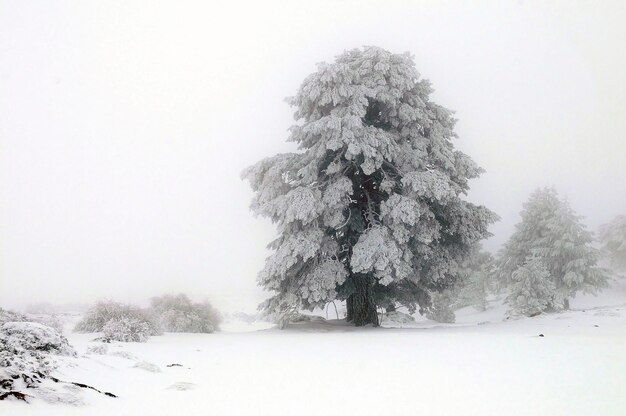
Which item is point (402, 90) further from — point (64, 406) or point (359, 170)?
point (64, 406)

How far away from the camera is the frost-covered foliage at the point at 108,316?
8469mm

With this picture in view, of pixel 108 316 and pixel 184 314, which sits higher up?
pixel 108 316

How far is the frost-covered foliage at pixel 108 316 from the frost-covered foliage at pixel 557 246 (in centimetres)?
2522

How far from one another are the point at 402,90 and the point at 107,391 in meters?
10.9

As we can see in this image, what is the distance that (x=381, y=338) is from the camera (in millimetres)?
7973

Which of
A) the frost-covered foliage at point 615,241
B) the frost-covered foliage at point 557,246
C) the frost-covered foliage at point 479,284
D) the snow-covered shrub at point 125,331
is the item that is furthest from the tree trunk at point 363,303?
the frost-covered foliage at point 615,241

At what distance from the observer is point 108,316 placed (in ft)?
28.8

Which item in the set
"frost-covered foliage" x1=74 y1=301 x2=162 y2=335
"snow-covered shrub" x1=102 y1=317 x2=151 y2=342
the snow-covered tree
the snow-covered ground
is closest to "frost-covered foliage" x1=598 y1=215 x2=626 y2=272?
the snow-covered tree

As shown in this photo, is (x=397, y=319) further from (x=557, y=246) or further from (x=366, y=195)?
(x=557, y=246)

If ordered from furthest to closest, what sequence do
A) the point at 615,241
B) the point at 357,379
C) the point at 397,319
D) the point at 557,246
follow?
the point at 615,241, the point at 557,246, the point at 397,319, the point at 357,379

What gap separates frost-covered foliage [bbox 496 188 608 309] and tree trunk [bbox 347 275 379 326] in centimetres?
1931

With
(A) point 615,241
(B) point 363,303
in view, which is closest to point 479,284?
(A) point 615,241

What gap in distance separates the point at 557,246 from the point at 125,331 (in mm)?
28099

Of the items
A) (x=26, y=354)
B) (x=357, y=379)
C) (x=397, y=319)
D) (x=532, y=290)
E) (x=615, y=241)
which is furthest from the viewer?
(x=615, y=241)
